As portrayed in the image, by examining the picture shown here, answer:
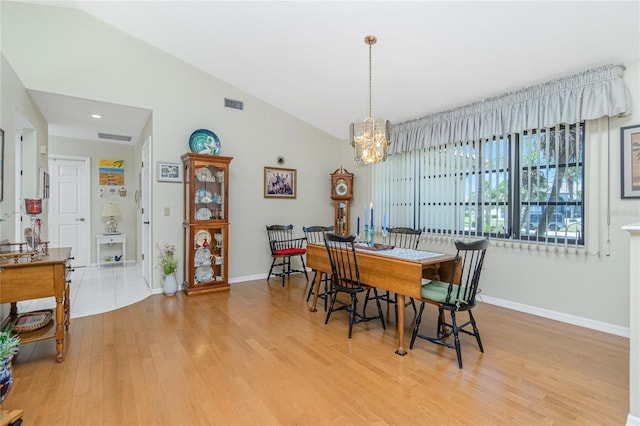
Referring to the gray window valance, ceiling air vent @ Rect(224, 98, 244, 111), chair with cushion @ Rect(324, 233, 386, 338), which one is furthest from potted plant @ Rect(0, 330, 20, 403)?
the gray window valance

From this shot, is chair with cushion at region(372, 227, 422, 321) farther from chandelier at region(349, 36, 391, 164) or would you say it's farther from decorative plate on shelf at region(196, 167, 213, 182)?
decorative plate on shelf at region(196, 167, 213, 182)

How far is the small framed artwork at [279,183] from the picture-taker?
504cm

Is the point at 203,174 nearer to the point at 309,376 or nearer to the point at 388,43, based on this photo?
the point at 388,43

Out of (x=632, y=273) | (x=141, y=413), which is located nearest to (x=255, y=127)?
(x=141, y=413)

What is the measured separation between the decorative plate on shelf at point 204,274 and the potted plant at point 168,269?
0.95ft

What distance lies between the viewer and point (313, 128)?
551 centimetres

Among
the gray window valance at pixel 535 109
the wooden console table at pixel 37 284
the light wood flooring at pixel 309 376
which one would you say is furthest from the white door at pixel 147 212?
the gray window valance at pixel 535 109

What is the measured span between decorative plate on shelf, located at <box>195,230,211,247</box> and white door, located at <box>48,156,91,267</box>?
10.3 feet

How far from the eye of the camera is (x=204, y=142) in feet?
14.4

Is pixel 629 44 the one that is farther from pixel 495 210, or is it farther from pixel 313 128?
pixel 313 128

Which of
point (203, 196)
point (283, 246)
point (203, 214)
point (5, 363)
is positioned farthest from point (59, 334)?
point (283, 246)

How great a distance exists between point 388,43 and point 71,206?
238 inches

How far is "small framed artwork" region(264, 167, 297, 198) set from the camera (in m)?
5.04

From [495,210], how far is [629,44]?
1799 millimetres
